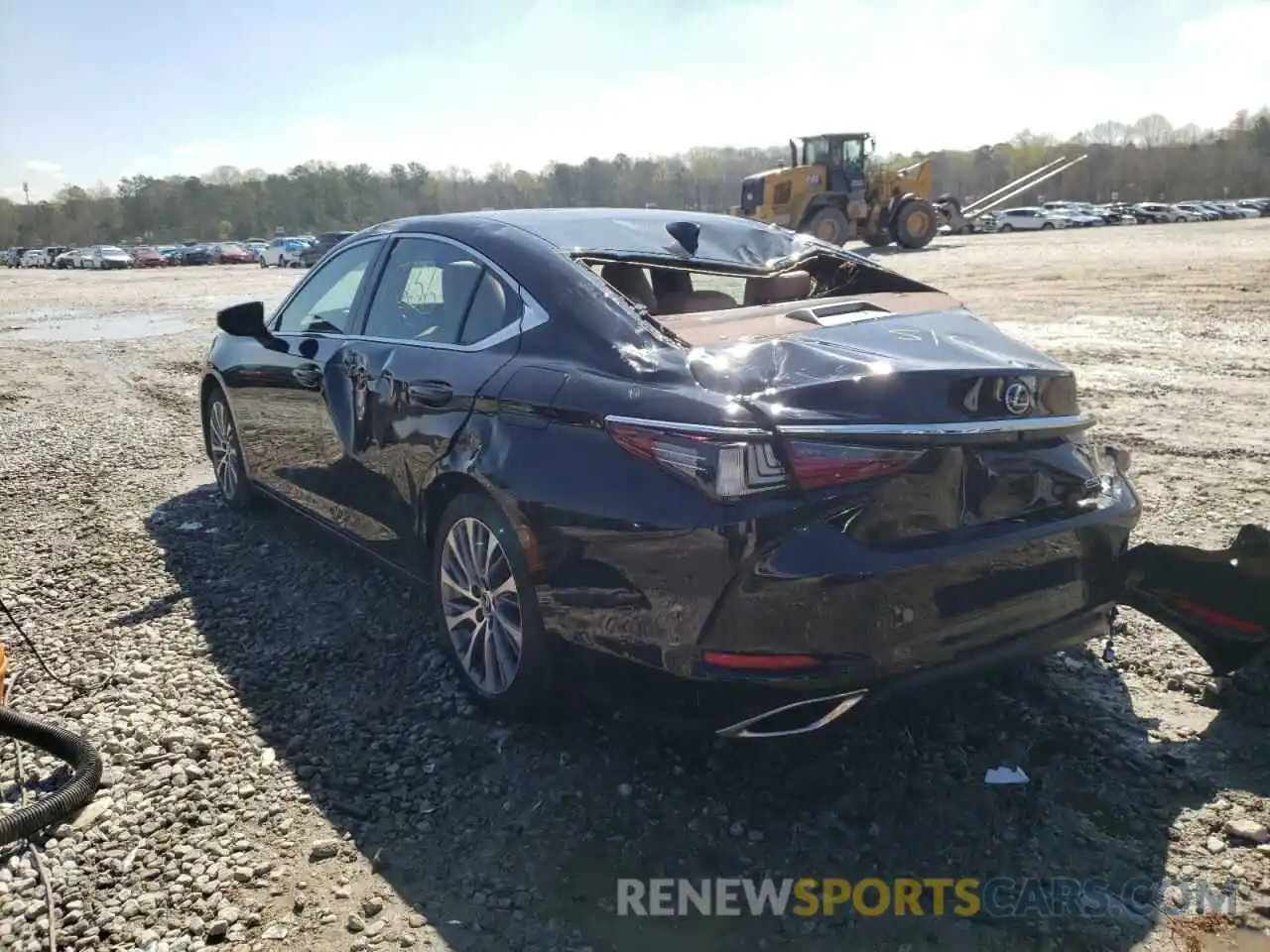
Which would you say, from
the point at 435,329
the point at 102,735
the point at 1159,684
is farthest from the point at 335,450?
the point at 1159,684

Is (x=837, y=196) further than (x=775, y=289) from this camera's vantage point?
Yes

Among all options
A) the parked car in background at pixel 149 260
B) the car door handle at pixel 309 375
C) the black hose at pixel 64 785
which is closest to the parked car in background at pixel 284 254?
the parked car in background at pixel 149 260

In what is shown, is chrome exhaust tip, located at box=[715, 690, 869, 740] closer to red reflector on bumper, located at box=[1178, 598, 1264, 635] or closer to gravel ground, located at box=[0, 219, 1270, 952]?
gravel ground, located at box=[0, 219, 1270, 952]

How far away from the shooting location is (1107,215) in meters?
61.3

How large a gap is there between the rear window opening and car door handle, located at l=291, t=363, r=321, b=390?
156 centimetres

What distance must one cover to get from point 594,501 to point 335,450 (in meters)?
1.88

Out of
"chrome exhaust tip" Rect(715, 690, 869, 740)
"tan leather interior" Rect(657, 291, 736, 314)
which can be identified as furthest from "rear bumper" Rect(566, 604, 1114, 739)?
"tan leather interior" Rect(657, 291, 736, 314)

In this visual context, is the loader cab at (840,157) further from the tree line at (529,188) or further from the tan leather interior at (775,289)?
the tree line at (529,188)

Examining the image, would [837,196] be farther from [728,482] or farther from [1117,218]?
[1117,218]

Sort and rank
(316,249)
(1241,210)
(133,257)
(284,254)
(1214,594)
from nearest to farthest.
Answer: (1214,594) < (316,249) < (284,254) < (1241,210) < (133,257)

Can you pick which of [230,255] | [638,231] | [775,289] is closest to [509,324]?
[638,231]

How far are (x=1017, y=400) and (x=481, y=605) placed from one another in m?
1.73

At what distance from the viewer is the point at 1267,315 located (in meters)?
12.2

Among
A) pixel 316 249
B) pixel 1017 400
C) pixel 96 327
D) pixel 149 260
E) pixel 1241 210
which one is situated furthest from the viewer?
pixel 149 260
